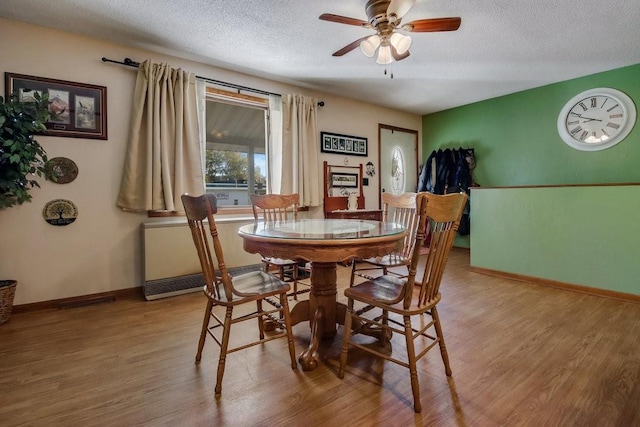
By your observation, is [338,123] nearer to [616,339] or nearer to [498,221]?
[498,221]

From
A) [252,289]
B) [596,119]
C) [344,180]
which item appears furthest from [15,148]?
[596,119]

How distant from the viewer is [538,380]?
157 cm

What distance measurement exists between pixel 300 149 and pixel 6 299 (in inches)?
123

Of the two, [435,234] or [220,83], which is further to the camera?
[220,83]

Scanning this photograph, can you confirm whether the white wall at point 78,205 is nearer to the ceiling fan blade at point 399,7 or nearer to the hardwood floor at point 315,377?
the hardwood floor at point 315,377

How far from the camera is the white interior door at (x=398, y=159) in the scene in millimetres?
5277

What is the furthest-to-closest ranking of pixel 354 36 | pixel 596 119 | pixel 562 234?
pixel 596 119, pixel 562 234, pixel 354 36

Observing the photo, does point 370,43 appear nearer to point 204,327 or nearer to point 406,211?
point 406,211

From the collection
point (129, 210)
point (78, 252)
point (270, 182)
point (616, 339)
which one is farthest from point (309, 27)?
point (616, 339)

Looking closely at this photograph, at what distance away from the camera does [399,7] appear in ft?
6.63

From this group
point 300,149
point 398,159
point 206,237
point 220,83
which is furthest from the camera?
point 398,159

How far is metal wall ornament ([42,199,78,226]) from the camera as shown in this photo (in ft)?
8.74

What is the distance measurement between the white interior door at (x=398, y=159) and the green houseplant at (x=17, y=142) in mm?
4275

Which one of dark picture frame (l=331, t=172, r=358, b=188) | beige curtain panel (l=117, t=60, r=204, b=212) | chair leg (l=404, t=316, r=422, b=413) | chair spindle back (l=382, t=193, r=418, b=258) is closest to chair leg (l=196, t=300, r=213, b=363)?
chair leg (l=404, t=316, r=422, b=413)
